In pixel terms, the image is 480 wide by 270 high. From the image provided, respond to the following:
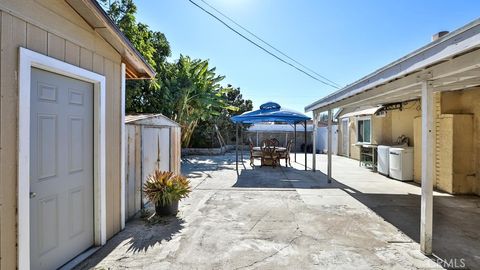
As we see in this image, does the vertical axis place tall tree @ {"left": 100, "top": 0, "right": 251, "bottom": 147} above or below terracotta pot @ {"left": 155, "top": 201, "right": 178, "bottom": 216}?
above

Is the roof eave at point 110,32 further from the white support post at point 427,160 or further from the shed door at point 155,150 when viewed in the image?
the white support post at point 427,160

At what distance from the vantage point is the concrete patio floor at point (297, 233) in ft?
11.1

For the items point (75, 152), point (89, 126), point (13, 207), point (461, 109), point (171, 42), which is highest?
point (171, 42)

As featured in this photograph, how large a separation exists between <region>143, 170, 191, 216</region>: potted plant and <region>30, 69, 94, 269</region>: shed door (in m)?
1.36

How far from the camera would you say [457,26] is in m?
2.71

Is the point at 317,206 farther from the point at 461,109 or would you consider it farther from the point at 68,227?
the point at 461,109

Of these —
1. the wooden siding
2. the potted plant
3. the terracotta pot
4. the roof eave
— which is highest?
the roof eave

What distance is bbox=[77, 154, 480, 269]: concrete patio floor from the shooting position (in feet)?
11.1

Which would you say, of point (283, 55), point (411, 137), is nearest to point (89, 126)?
point (411, 137)

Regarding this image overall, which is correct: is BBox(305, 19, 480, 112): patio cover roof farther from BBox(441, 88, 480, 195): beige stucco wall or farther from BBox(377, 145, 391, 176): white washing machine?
BBox(377, 145, 391, 176): white washing machine

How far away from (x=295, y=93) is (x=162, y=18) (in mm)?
24377

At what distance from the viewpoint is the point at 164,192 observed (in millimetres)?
5008

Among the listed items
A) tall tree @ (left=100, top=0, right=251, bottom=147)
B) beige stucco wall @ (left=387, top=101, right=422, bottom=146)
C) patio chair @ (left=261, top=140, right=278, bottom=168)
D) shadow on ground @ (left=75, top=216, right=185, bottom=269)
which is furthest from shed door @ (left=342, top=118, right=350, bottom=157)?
shadow on ground @ (left=75, top=216, right=185, bottom=269)

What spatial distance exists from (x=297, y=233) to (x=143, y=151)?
3398 mm
